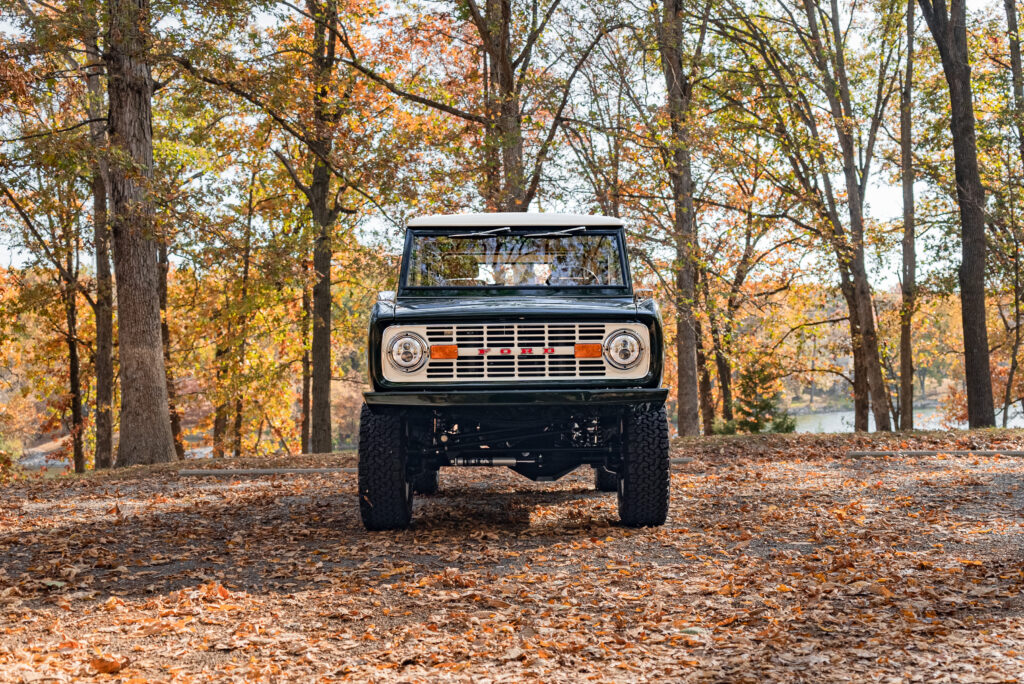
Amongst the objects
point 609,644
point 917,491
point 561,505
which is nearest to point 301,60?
point 561,505

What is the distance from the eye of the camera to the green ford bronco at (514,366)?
6.29m

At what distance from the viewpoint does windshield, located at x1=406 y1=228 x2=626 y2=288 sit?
24.7 ft

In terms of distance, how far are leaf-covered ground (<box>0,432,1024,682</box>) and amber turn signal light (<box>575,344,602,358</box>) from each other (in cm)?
134

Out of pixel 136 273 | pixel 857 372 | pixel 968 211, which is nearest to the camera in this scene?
pixel 136 273

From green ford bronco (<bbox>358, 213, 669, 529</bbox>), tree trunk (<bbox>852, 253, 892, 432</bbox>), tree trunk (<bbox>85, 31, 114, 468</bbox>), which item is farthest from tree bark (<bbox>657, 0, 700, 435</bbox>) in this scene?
tree trunk (<bbox>85, 31, 114, 468</bbox>)

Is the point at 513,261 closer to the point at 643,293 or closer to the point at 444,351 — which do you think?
the point at 643,293

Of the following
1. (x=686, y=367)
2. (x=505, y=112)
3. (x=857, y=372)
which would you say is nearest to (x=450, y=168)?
(x=505, y=112)

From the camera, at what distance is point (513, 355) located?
6.32 metres

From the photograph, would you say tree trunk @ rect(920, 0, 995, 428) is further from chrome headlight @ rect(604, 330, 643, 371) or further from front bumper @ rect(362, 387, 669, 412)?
front bumper @ rect(362, 387, 669, 412)

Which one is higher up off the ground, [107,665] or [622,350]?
[622,350]

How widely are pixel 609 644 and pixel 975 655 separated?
1544 millimetres

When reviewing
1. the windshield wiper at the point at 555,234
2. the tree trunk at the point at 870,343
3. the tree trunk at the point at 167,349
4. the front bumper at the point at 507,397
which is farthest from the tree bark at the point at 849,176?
the tree trunk at the point at 167,349

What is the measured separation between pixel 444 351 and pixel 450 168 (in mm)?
10796

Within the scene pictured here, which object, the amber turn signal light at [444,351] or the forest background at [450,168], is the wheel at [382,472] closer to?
the amber turn signal light at [444,351]
